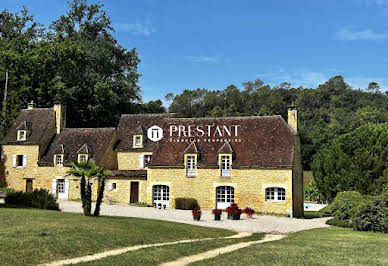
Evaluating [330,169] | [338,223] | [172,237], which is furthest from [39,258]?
[330,169]

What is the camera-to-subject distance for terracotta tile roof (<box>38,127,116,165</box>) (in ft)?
115

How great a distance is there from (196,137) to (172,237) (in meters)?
16.8

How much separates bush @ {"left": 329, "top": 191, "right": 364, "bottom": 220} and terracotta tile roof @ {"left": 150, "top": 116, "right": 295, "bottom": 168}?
428 cm

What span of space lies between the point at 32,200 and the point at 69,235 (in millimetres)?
11909

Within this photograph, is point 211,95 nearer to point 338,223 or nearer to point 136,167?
point 136,167

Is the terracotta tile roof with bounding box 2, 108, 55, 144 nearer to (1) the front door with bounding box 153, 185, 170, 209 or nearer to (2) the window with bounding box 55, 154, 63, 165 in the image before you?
(2) the window with bounding box 55, 154, 63, 165

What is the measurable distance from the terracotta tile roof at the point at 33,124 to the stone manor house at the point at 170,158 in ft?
0.28

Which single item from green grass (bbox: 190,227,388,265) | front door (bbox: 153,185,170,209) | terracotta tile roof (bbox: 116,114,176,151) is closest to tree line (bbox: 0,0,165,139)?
terracotta tile roof (bbox: 116,114,176,151)

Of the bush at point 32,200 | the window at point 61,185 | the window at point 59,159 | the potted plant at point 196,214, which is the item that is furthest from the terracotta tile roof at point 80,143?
the potted plant at point 196,214

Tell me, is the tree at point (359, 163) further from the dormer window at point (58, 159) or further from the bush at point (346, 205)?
the dormer window at point (58, 159)

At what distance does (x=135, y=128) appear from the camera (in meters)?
37.3

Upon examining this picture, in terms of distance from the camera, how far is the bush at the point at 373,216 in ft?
69.4

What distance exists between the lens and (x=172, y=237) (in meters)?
16.7

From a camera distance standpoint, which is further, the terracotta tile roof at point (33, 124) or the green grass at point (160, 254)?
the terracotta tile roof at point (33, 124)
